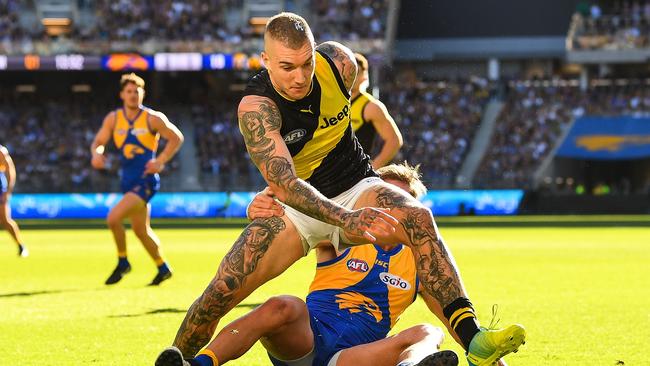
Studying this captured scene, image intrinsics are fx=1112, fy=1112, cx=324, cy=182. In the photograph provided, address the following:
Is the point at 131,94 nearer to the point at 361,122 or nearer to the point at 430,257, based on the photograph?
the point at 361,122

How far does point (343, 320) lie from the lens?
6.47 metres

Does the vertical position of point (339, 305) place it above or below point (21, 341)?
above

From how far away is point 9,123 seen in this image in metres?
48.5

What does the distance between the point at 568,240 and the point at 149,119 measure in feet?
46.3

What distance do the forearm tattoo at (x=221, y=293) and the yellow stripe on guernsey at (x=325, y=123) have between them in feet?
1.92

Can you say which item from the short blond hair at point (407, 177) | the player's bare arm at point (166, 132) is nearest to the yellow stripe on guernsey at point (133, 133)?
the player's bare arm at point (166, 132)

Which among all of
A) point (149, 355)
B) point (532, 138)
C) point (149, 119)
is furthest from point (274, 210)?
point (532, 138)

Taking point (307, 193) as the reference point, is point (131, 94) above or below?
below

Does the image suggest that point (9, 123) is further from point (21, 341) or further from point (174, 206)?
point (21, 341)

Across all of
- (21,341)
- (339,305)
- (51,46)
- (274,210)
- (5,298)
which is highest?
(274,210)

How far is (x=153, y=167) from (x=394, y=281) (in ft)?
28.8

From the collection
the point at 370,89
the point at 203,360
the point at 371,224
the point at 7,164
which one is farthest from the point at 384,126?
the point at 370,89

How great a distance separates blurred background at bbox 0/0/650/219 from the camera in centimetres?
4272

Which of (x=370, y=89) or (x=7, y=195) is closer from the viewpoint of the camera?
(x=7, y=195)
